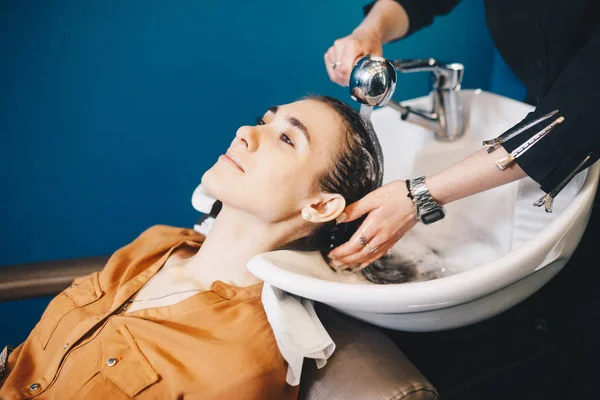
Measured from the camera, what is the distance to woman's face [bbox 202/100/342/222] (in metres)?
1.02

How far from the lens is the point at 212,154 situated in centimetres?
191

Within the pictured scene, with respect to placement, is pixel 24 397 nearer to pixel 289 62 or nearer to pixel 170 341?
pixel 170 341

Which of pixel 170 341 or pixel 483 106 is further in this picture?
pixel 483 106

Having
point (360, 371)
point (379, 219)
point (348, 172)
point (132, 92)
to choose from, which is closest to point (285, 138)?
point (348, 172)

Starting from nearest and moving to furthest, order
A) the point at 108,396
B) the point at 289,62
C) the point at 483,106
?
1. the point at 108,396
2. the point at 483,106
3. the point at 289,62

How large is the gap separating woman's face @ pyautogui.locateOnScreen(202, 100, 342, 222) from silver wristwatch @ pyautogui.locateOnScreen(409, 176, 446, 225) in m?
0.18

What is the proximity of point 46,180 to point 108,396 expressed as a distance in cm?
102

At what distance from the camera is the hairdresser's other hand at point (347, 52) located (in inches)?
46.4

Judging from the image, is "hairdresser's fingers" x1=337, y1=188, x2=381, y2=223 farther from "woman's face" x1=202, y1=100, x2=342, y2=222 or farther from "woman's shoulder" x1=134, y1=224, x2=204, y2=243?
"woman's shoulder" x1=134, y1=224, x2=204, y2=243

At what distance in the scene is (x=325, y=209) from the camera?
1.06m

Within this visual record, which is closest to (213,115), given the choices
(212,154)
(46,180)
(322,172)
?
(212,154)

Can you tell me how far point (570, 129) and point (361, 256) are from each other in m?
0.46

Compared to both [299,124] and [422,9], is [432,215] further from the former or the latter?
[422,9]

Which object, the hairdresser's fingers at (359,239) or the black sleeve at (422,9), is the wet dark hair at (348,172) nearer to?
the hairdresser's fingers at (359,239)
